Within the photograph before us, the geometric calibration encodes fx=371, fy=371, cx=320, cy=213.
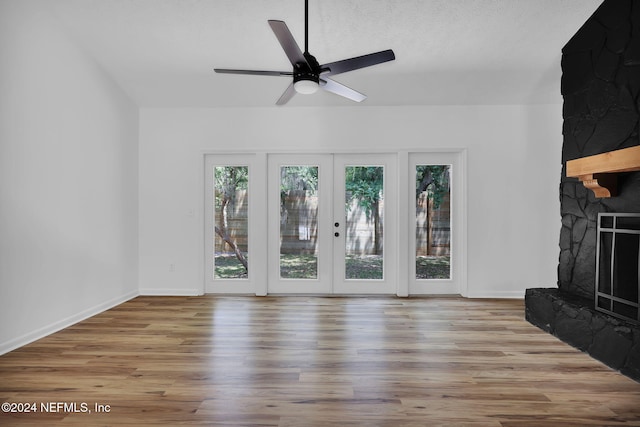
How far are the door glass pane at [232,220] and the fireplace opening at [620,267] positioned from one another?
12.6 feet

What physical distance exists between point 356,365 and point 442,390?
1.98ft

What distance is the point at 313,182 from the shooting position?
5.01 metres

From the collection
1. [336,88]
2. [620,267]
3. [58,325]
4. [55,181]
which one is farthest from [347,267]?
[55,181]

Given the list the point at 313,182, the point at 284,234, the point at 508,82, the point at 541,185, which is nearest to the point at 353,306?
the point at 284,234

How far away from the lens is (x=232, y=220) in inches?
198

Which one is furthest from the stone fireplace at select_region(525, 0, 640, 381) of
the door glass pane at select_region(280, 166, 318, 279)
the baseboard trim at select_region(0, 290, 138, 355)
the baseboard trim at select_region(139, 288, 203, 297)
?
the baseboard trim at select_region(0, 290, 138, 355)

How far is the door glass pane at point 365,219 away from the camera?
16.2 feet

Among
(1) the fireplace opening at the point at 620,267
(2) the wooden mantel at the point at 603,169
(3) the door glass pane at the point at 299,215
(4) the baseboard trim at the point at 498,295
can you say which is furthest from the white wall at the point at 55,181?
(1) the fireplace opening at the point at 620,267

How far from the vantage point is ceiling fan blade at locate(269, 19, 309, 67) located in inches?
84.6

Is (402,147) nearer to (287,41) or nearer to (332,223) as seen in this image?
(332,223)

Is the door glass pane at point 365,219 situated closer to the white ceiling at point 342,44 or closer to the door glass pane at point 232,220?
the white ceiling at point 342,44

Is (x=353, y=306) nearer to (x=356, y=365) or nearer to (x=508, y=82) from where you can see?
(x=356, y=365)

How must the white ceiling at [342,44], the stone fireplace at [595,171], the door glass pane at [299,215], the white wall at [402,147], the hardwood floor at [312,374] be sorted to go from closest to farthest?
the hardwood floor at [312,374] < the stone fireplace at [595,171] < the white ceiling at [342,44] < the white wall at [402,147] < the door glass pane at [299,215]

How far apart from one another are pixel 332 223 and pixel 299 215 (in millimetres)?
457
